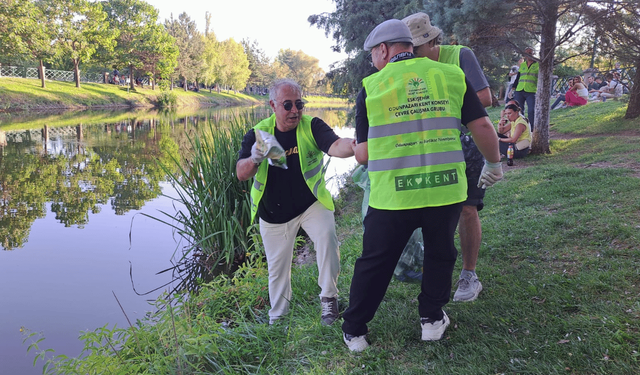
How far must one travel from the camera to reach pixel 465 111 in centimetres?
261

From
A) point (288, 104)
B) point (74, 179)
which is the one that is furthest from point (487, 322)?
point (74, 179)

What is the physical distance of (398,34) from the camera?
2592mm

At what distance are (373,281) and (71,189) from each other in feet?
30.1

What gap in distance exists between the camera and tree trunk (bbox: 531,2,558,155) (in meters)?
8.79

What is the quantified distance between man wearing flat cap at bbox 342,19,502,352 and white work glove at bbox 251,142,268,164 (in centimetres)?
76

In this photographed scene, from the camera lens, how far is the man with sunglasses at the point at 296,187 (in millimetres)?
3432

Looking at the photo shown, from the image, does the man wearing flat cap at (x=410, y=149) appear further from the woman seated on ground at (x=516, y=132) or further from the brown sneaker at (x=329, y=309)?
the woman seated on ground at (x=516, y=132)

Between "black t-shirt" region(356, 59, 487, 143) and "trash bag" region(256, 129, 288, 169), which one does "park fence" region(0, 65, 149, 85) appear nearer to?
"trash bag" region(256, 129, 288, 169)

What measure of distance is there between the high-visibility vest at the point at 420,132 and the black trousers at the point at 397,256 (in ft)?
0.32

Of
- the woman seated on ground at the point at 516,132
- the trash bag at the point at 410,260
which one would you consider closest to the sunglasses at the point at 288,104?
the trash bag at the point at 410,260

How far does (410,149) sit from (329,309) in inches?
61.1

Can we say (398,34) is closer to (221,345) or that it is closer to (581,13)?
(221,345)

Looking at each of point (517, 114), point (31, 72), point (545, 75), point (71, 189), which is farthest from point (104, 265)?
point (31, 72)

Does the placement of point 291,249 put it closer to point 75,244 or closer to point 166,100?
point 75,244
